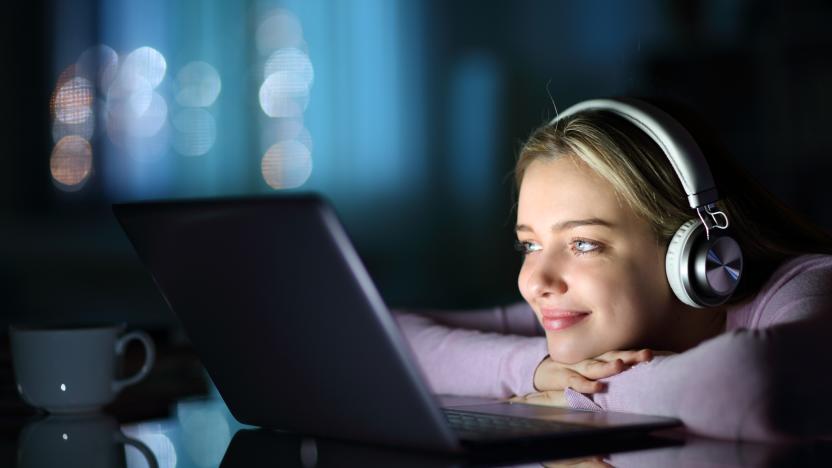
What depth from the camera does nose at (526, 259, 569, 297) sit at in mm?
1035

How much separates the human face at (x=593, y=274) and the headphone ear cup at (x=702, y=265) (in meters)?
0.04

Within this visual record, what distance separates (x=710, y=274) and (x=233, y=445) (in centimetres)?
47

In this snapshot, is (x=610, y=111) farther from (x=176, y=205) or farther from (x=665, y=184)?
(x=176, y=205)

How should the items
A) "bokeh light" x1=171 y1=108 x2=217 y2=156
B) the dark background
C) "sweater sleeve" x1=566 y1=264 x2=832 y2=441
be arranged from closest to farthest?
1. "sweater sleeve" x1=566 y1=264 x2=832 y2=441
2. the dark background
3. "bokeh light" x1=171 y1=108 x2=217 y2=156

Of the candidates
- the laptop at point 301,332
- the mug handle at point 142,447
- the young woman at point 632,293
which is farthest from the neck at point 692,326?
the mug handle at point 142,447

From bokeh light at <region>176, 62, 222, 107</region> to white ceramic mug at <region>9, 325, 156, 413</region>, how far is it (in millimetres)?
3059

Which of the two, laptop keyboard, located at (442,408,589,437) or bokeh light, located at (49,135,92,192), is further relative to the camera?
bokeh light, located at (49,135,92,192)

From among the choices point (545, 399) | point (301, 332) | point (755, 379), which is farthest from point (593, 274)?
point (301, 332)

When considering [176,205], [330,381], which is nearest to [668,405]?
[330,381]

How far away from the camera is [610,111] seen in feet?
3.61

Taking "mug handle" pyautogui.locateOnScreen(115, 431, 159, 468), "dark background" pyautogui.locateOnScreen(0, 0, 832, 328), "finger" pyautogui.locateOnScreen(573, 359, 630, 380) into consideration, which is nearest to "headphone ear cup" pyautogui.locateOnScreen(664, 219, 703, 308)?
"finger" pyautogui.locateOnScreen(573, 359, 630, 380)

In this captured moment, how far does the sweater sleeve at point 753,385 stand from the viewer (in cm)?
80

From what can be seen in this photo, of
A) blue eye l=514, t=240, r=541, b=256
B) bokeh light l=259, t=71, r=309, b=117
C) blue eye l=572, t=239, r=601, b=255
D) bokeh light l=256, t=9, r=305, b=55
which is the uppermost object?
bokeh light l=256, t=9, r=305, b=55

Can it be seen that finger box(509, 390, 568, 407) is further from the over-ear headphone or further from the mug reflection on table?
the mug reflection on table
